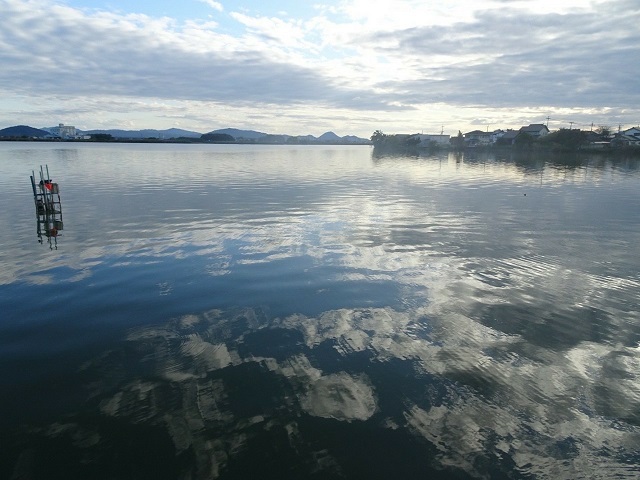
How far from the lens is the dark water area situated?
7.06 m

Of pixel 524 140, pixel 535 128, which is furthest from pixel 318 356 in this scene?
pixel 535 128

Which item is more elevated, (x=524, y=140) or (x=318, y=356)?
(x=524, y=140)

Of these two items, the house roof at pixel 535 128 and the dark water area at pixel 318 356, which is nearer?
the dark water area at pixel 318 356

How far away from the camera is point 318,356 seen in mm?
10125

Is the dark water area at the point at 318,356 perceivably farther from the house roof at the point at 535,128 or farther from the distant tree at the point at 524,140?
the house roof at the point at 535,128

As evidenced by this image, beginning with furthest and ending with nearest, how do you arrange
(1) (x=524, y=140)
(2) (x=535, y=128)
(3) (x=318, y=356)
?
1. (2) (x=535, y=128)
2. (1) (x=524, y=140)
3. (3) (x=318, y=356)

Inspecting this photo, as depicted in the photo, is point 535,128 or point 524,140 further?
point 535,128

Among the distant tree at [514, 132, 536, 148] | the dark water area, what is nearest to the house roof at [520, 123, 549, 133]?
the distant tree at [514, 132, 536, 148]

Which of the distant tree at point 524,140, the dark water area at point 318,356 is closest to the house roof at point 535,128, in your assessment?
the distant tree at point 524,140

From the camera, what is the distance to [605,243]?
2098 cm

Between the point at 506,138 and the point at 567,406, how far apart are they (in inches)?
7624

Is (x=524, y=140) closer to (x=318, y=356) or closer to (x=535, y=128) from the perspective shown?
(x=535, y=128)

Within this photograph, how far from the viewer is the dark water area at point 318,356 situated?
7062mm

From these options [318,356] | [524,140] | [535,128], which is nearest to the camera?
[318,356]
